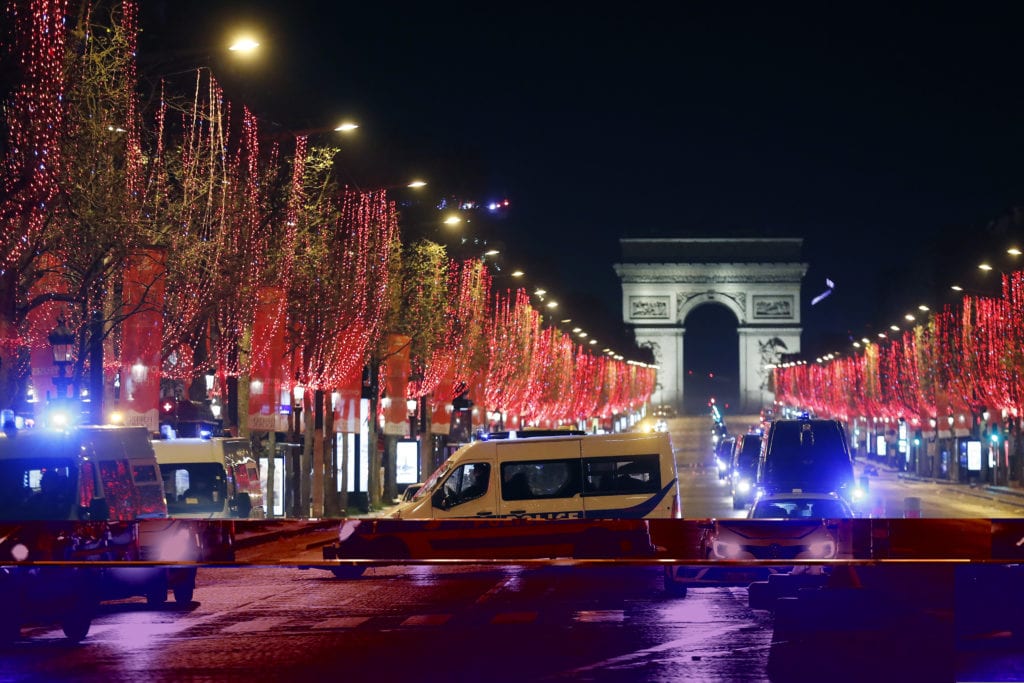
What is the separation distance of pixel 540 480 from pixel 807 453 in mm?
12740

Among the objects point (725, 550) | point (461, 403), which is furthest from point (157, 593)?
point (461, 403)

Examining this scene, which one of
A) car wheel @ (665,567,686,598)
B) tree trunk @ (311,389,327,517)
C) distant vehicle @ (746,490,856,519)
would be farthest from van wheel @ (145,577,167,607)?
tree trunk @ (311,389,327,517)

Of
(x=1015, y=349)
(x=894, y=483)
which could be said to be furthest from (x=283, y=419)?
(x=894, y=483)

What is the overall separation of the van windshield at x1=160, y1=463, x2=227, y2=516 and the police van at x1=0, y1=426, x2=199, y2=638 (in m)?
7.67

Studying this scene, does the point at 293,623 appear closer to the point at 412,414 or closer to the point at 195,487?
the point at 195,487

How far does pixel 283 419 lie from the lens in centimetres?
3884

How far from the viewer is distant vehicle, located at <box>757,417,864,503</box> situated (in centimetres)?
3650

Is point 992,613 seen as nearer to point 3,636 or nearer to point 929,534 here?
point 929,534

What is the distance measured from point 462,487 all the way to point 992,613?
30.2 feet

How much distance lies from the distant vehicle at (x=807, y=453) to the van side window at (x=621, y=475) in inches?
478

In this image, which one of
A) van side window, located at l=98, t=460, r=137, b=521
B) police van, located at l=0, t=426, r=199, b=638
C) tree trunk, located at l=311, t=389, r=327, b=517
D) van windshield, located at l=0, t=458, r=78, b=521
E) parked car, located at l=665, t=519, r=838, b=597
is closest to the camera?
police van, located at l=0, t=426, r=199, b=638

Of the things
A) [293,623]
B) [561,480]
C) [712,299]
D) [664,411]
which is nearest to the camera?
[293,623]

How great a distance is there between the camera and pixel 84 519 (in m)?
19.6

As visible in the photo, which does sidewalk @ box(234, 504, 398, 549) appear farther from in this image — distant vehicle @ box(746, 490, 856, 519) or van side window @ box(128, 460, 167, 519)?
distant vehicle @ box(746, 490, 856, 519)
